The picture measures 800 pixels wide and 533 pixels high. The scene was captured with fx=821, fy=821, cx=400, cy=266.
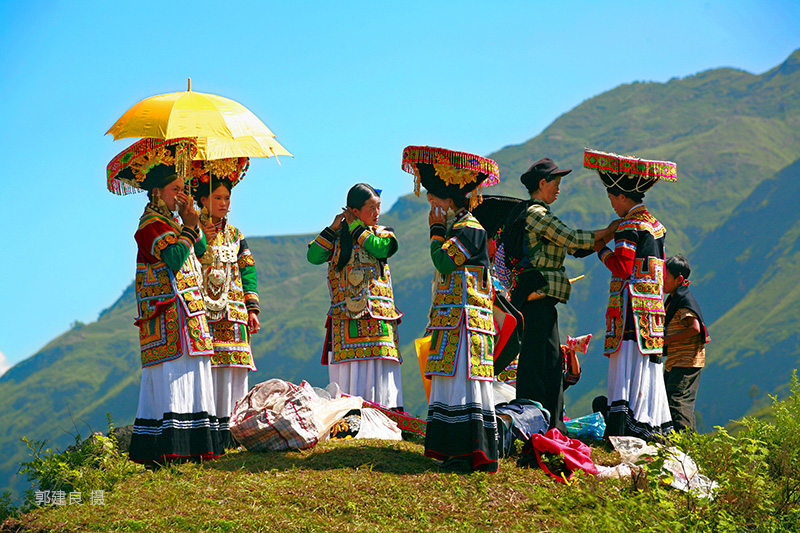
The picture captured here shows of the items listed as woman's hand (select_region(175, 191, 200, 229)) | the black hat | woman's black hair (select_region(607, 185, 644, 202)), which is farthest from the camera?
woman's black hair (select_region(607, 185, 644, 202))

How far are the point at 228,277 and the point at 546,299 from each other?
3.13 meters

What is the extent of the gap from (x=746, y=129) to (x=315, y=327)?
10332 cm

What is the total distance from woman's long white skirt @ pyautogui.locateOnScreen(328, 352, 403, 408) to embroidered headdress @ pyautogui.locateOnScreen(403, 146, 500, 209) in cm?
264

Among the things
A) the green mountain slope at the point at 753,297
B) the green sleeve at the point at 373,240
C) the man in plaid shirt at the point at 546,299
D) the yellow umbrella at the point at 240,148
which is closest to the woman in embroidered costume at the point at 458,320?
the man in plaid shirt at the point at 546,299

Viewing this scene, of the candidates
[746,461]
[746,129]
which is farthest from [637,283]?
[746,129]

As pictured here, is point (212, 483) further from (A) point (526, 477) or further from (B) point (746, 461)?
(B) point (746, 461)

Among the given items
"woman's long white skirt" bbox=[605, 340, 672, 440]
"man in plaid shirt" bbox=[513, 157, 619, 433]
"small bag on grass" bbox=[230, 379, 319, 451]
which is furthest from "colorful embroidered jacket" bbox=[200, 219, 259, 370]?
"woman's long white skirt" bbox=[605, 340, 672, 440]

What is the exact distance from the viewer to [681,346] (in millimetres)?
9281

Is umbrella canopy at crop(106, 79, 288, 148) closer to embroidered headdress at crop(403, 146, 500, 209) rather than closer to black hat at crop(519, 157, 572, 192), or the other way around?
embroidered headdress at crop(403, 146, 500, 209)

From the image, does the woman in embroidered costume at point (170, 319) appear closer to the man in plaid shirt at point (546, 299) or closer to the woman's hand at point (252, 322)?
the woman's hand at point (252, 322)

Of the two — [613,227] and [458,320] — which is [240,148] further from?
[613,227]

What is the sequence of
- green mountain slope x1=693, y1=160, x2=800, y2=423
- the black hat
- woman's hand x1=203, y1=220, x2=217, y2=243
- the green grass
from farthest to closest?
green mountain slope x1=693, y1=160, x2=800, y2=423
the black hat
woman's hand x1=203, y1=220, x2=217, y2=243
the green grass

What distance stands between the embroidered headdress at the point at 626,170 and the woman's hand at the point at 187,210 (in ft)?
12.8

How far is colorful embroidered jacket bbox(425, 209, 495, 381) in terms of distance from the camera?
7.07 metres
